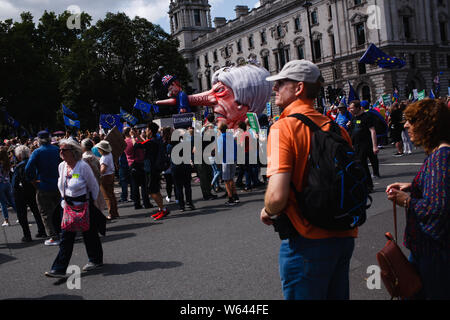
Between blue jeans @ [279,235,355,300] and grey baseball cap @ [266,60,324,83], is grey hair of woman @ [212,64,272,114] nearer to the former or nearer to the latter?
grey baseball cap @ [266,60,324,83]

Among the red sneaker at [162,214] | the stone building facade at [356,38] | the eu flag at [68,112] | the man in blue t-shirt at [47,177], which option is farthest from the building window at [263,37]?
the man in blue t-shirt at [47,177]

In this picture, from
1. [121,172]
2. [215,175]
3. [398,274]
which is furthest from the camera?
[215,175]

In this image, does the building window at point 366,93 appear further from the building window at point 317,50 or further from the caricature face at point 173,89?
the caricature face at point 173,89

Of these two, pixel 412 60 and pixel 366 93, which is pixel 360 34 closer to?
pixel 412 60

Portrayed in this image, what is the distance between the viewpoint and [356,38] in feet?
Answer: 160

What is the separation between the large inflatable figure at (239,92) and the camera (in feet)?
19.1

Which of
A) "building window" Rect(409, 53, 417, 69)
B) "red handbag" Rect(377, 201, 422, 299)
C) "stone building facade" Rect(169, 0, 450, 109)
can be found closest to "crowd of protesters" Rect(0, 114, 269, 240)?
"red handbag" Rect(377, 201, 422, 299)

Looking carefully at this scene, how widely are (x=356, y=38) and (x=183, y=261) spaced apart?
1905 inches

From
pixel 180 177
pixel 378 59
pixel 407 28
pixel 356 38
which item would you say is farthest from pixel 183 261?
pixel 407 28

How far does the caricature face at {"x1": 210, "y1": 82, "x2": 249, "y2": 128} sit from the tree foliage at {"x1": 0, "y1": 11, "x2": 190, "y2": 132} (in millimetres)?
33005

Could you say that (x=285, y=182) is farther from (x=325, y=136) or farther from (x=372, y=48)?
(x=372, y=48)

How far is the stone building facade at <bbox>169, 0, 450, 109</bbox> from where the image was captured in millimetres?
45906

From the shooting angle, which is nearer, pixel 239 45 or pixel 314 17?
pixel 314 17
